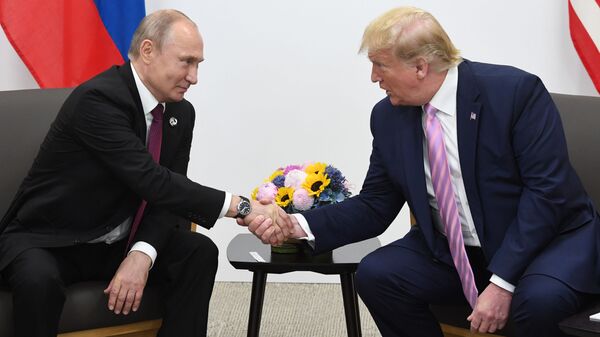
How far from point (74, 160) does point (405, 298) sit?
1.13 m

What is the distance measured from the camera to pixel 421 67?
3.04 meters

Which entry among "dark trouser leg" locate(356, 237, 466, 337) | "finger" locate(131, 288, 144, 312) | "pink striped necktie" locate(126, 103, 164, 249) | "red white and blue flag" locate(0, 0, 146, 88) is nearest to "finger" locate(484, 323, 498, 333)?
"dark trouser leg" locate(356, 237, 466, 337)

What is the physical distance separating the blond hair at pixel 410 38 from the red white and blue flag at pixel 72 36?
1.86 m

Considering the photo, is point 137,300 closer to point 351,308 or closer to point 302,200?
point 302,200

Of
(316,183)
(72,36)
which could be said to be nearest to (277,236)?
(316,183)

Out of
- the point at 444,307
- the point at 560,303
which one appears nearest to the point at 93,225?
the point at 444,307

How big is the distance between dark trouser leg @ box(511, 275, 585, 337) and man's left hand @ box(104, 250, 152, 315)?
1100 millimetres

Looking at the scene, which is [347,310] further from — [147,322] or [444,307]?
A: [147,322]

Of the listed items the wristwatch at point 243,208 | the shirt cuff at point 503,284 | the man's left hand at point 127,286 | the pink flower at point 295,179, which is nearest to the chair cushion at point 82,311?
the man's left hand at point 127,286

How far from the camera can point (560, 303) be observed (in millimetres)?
2689

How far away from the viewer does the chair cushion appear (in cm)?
288

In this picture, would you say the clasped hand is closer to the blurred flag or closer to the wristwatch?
the wristwatch

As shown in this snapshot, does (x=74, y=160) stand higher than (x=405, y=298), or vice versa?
(x=74, y=160)

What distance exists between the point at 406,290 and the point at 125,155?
37.7 inches
